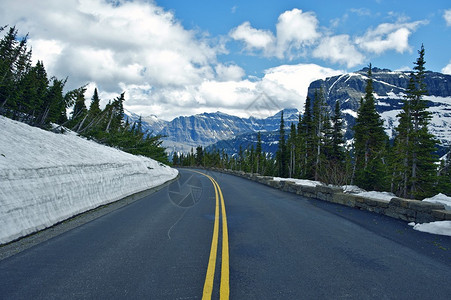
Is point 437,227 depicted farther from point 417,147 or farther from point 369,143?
point 369,143

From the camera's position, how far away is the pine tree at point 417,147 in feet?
98.7

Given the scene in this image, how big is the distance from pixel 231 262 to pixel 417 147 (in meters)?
34.3

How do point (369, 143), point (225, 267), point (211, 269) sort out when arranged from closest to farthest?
1. point (211, 269)
2. point (225, 267)
3. point (369, 143)

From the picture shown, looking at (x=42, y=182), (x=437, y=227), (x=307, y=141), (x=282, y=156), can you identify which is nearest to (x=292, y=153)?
(x=282, y=156)

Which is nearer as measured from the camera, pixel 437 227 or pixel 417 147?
pixel 437 227

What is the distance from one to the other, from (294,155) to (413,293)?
59.3m

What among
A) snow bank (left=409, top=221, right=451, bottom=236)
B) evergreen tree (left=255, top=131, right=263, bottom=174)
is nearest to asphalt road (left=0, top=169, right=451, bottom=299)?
snow bank (left=409, top=221, right=451, bottom=236)

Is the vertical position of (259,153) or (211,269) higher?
(259,153)

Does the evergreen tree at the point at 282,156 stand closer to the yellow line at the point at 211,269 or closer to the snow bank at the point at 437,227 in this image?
the snow bank at the point at 437,227

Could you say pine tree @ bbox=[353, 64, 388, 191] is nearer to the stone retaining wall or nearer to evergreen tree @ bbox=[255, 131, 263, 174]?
the stone retaining wall

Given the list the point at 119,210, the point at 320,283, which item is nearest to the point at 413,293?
the point at 320,283

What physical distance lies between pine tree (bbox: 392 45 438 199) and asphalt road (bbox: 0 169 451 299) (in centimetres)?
2881

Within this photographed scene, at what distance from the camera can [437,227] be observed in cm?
675

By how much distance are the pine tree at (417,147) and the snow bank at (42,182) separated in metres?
32.1
